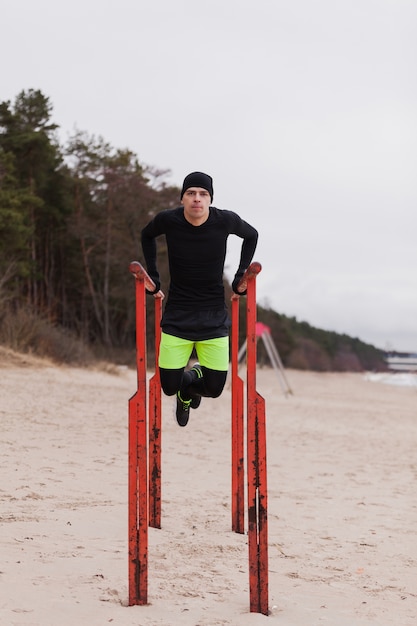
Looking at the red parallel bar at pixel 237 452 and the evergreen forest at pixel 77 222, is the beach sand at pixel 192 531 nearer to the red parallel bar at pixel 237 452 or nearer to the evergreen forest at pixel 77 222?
the red parallel bar at pixel 237 452

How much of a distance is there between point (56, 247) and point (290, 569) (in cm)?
3082

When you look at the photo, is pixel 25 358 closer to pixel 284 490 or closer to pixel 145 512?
pixel 284 490

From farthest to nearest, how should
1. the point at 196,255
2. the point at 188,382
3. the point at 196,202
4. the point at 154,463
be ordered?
1. the point at 154,463
2. the point at 188,382
3. the point at 196,255
4. the point at 196,202

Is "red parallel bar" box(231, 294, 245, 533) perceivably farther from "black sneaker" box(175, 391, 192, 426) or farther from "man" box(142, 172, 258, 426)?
"man" box(142, 172, 258, 426)

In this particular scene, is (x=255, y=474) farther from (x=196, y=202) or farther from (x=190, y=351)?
(x=196, y=202)

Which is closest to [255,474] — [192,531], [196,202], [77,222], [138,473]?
[138,473]

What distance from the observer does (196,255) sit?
4375mm

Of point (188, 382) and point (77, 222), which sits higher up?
point (77, 222)

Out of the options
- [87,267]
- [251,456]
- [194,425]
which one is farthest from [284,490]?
[87,267]

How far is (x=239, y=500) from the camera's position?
18.3 feet

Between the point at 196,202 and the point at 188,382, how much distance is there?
1.13 m

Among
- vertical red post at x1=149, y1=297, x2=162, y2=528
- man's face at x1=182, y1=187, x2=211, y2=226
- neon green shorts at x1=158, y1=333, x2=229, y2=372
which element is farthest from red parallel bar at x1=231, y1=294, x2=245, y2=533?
man's face at x1=182, y1=187, x2=211, y2=226

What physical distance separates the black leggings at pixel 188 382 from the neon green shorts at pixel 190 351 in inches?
1.5

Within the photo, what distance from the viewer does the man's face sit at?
428cm
